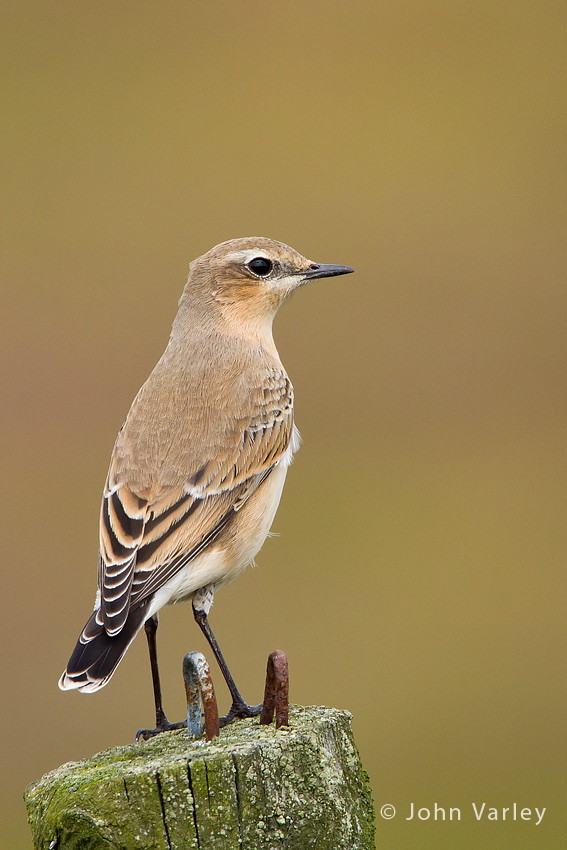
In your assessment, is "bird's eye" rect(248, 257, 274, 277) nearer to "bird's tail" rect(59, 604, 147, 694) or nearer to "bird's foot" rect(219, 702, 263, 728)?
"bird's foot" rect(219, 702, 263, 728)

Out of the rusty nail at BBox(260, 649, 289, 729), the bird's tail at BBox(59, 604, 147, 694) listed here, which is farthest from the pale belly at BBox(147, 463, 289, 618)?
the rusty nail at BBox(260, 649, 289, 729)

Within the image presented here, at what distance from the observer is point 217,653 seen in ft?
17.6

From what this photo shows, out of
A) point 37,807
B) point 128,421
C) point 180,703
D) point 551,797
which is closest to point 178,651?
point 180,703

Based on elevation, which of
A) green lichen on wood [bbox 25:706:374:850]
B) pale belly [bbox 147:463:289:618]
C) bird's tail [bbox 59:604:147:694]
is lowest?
green lichen on wood [bbox 25:706:374:850]

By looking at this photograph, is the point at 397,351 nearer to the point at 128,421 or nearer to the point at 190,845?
the point at 128,421

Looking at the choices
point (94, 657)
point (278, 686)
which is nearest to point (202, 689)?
point (278, 686)

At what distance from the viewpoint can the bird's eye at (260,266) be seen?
6711mm

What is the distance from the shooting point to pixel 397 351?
16125 mm

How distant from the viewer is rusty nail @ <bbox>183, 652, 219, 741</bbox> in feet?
11.9

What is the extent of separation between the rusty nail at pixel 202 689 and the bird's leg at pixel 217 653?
1.33m

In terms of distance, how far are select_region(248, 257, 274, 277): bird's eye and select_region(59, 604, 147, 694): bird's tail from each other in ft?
8.45

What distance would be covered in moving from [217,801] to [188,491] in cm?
191

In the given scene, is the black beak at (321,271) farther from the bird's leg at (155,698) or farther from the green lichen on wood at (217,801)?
the green lichen on wood at (217,801)

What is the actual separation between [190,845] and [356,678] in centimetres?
784
